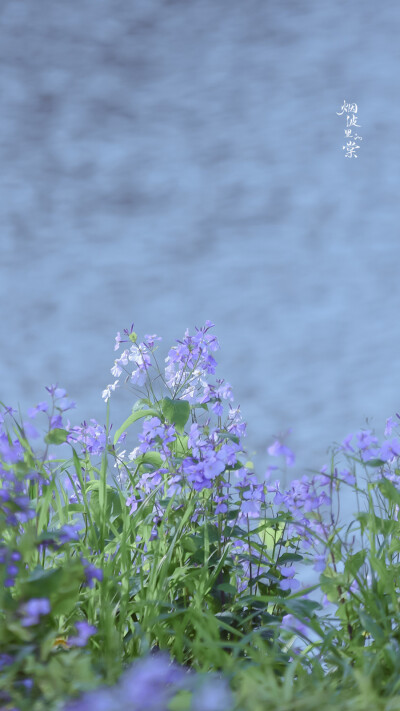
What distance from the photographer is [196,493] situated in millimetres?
2029

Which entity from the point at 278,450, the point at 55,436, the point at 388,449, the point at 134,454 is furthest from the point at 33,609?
the point at 134,454

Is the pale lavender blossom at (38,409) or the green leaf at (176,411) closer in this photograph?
the pale lavender blossom at (38,409)

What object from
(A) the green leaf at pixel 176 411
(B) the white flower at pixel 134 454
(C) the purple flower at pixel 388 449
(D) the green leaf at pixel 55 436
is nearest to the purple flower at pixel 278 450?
(C) the purple flower at pixel 388 449

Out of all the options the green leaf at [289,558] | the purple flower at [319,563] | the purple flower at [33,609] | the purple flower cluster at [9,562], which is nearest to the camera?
the purple flower at [33,609]

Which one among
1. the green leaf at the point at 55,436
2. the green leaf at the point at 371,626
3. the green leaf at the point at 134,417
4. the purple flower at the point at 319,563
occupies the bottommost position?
the green leaf at the point at 371,626

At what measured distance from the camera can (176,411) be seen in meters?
2.14

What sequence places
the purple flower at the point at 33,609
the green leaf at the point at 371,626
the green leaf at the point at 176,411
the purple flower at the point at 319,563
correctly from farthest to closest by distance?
1. the green leaf at the point at 176,411
2. the purple flower at the point at 319,563
3. the green leaf at the point at 371,626
4. the purple flower at the point at 33,609

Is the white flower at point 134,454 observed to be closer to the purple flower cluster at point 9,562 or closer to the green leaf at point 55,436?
the green leaf at point 55,436

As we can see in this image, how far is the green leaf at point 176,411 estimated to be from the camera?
2141 millimetres

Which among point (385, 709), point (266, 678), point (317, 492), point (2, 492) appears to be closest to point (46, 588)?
point (2, 492)

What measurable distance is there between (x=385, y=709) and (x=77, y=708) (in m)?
0.51

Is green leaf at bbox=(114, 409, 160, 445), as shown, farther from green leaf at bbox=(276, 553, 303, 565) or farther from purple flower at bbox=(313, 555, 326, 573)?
purple flower at bbox=(313, 555, 326, 573)

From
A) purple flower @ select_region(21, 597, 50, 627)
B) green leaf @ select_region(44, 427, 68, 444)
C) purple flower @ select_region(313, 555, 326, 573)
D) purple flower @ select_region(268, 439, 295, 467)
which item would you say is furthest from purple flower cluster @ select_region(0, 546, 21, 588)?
purple flower @ select_region(313, 555, 326, 573)

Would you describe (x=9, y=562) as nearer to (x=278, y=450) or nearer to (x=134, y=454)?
(x=278, y=450)
